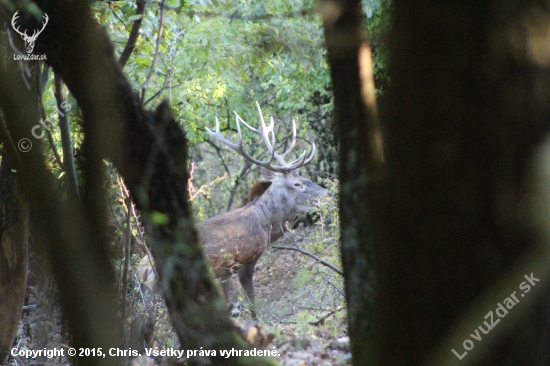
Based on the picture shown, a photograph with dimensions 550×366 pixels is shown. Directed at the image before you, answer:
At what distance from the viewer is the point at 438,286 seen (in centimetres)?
133

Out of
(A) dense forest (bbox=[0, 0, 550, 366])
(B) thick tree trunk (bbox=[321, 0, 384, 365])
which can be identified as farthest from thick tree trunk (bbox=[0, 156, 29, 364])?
(B) thick tree trunk (bbox=[321, 0, 384, 365])

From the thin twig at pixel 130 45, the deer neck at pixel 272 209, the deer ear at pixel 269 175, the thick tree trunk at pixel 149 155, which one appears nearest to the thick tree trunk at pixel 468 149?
the thick tree trunk at pixel 149 155

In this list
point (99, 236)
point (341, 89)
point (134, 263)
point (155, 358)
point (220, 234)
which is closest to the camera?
point (341, 89)

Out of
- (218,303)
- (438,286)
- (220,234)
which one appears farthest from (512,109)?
(220,234)

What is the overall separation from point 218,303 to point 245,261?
5.86 metres

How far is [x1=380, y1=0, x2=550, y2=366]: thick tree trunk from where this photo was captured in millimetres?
1250

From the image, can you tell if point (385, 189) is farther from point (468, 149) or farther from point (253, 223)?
point (253, 223)

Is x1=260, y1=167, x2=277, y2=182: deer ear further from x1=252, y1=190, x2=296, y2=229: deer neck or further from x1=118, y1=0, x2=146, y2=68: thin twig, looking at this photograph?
x1=118, y1=0, x2=146, y2=68: thin twig

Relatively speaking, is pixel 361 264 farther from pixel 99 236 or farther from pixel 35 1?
pixel 35 1

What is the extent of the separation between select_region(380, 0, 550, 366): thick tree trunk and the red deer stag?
5.13 m

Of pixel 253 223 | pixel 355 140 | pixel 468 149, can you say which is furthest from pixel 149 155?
pixel 253 223

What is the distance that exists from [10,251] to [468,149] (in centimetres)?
398

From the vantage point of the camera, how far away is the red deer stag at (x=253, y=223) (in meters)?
7.30

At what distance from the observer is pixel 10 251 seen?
4.36m
